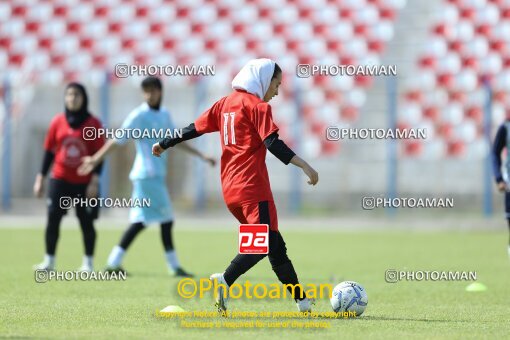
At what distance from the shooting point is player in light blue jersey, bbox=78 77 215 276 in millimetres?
9430

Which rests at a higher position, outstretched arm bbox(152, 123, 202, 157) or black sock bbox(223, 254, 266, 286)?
outstretched arm bbox(152, 123, 202, 157)

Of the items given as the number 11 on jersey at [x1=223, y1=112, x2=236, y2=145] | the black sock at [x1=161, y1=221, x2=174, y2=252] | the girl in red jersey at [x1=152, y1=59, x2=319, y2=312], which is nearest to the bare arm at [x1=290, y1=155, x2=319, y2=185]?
the girl in red jersey at [x1=152, y1=59, x2=319, y2=312]

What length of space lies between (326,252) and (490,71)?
9.06 m

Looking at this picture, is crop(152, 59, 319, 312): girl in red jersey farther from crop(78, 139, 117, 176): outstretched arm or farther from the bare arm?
crop(78, 139, 117, 176): outstretched arm

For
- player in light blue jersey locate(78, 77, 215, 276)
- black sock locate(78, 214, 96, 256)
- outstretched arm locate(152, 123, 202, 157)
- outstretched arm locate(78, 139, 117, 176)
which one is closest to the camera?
outstretched arm locate(152, 123, 202, 157)

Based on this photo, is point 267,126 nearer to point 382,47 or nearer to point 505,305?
point 505,305

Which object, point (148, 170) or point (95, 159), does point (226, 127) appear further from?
point (148, 170)

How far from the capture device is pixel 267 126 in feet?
20.3

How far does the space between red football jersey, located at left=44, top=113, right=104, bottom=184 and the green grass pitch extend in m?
1.02

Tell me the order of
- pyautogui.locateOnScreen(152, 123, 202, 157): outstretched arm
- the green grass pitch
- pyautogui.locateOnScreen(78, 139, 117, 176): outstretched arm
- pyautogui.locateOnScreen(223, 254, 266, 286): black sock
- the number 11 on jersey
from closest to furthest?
the green grass pitch, pyautogui.locateOnScreen(223, 254, 266, 286): black sock, the number 11 on jersey, pyautogui.locateOnScreen(152, 123, 202, 157): outstretched arm, pyautogui.locateOnScreen(78, 139, 117, 176): outstretched arm

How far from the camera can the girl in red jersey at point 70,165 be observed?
977 cm

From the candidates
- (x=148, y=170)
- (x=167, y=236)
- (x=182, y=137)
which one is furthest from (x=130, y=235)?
(x=182, y=137)

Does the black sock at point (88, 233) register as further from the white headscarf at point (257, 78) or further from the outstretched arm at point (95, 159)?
the white headscarf at point (257, 78)

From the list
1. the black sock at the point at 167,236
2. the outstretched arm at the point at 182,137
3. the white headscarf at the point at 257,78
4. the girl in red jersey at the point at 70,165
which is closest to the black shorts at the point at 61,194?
the girl in red jersey at the point at 70,165
